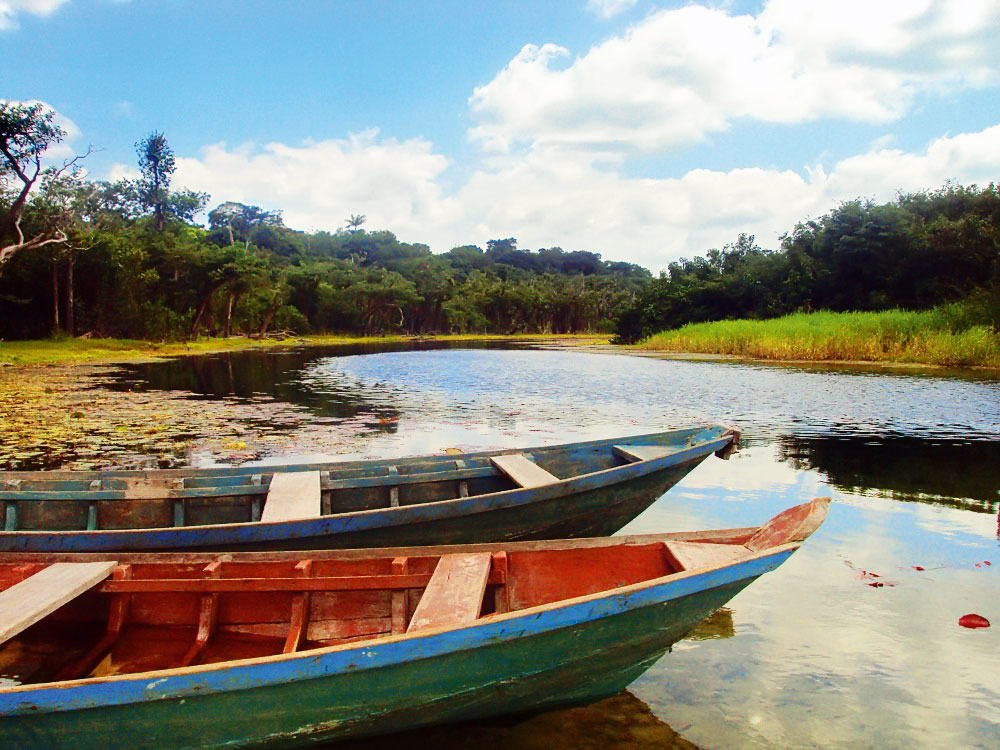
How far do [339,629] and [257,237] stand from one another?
3292 inches

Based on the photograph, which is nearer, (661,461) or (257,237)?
(661,461)

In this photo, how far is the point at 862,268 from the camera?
36.0 m

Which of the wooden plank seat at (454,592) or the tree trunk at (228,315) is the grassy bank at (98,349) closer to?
the tree trunk at (228,315)

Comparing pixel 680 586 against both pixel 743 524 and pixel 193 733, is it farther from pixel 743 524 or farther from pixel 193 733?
pixel 743 524

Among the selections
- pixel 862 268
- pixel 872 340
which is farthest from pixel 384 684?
pixel 862 268

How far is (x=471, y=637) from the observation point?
112 inches

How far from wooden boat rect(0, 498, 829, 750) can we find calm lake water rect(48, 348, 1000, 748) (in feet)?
1.90

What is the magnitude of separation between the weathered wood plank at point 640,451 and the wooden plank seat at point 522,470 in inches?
27.3

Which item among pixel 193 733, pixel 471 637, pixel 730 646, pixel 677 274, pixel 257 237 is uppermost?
pixel 257 237

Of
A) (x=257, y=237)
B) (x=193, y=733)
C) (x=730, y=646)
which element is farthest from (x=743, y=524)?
(x=257, y=237)

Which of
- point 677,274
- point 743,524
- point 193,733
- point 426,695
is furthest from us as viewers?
point 677,274

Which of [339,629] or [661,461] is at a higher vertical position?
[661,461]

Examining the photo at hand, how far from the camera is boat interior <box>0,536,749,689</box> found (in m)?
3.66

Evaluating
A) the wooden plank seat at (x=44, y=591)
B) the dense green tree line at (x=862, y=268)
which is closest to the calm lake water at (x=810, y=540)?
the wooden plank seat at (x=44, y=591)
